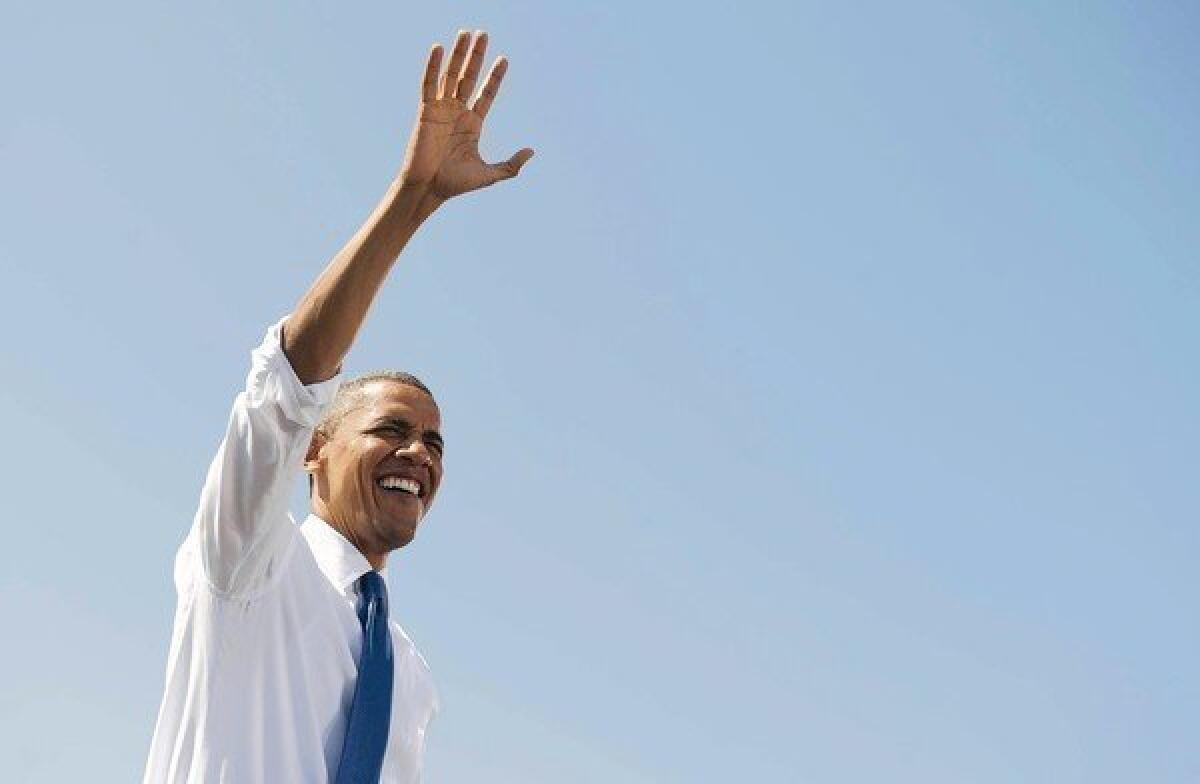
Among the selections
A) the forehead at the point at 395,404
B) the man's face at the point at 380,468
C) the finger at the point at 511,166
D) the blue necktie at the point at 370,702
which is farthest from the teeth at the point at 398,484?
the finger at the point at 511,166

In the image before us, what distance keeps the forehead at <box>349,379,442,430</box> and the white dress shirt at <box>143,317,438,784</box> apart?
805 mm

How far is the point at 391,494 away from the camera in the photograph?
6.70 m

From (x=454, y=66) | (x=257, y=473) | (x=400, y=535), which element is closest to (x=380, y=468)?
(x=400, y=535)

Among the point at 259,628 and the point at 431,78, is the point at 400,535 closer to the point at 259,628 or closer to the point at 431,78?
the point at 259,628

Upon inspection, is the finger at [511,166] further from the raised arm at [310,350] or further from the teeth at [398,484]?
the teeth at [398,484]

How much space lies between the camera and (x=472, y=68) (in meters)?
5.74

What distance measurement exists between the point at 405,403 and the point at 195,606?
144 centimetres

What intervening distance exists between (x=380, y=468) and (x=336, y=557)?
1.34ft

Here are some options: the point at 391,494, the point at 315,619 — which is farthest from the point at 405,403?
the point at 315,619

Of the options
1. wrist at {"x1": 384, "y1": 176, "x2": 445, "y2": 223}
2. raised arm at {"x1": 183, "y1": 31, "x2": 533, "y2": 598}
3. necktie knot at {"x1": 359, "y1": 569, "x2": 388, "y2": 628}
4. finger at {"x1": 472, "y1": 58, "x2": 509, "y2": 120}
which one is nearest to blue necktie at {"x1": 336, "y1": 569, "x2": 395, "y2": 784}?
necktie knot at {"x1": 359, "y1": 569, "x2": 388, "y2": 628}

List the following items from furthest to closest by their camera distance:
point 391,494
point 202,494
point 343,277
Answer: point 391,494
point 202,494
point 343,277

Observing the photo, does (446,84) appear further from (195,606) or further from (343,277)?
(195,606)

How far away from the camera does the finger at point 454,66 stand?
224 inches

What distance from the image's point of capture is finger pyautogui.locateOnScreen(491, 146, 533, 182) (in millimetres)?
5664
